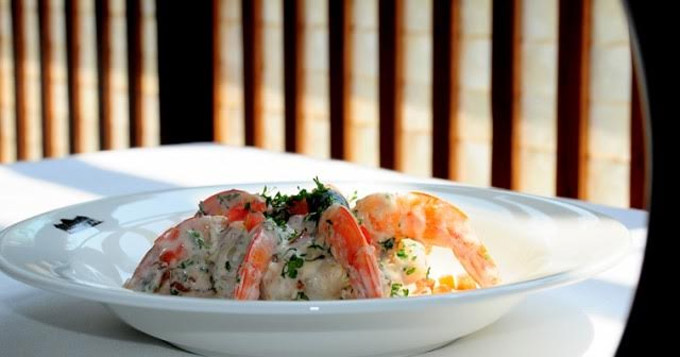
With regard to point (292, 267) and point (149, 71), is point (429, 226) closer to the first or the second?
point (292, 267)

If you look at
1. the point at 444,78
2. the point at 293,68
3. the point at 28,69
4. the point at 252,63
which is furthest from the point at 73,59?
the point at 444,78

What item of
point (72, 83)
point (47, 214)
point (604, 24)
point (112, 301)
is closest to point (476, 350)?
point (112, 301)

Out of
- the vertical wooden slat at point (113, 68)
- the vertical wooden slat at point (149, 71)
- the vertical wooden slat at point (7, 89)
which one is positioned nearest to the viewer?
the vertical wooden slat at point (149, 71)

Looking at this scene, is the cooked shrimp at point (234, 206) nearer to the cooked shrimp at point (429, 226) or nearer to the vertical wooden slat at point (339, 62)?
the cooked shrimp at point (429, 226)

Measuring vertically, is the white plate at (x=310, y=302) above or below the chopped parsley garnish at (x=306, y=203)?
below

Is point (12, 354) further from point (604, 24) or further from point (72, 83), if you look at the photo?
point (72, 83)

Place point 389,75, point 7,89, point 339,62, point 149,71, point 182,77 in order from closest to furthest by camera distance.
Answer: point 389,75
point 339,62
point 182,77
point 149,71
point 7,89

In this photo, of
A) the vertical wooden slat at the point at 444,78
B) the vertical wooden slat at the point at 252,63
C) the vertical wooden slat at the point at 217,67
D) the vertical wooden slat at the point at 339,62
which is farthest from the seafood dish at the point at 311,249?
the vertical wooden slat at the point at 217,67
